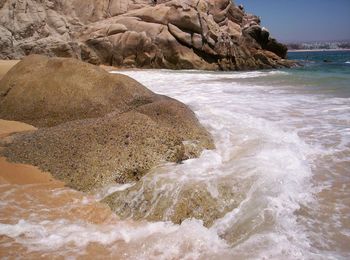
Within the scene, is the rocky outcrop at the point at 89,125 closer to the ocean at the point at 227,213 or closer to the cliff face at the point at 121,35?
the ocean at the point at 227,213

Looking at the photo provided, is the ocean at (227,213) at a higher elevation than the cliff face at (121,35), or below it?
below

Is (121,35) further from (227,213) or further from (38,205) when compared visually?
(227,213)

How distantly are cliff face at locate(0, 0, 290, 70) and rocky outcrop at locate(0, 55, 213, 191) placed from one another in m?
14.2

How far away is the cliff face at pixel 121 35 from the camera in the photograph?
2067 cm

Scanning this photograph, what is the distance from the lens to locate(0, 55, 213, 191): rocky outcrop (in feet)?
13.4

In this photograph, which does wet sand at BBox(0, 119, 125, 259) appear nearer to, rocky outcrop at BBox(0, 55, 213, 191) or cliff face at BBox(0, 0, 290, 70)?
rocky outcrop at BBox(0, 55, 213, 191)

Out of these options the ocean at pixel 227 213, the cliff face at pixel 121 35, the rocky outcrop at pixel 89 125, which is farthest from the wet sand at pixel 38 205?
the cliff face at pixel 121 35

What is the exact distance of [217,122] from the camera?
6410 mm

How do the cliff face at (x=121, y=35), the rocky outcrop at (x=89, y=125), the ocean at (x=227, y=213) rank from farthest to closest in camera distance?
1. the cliff face at (x=121, y=35)
2. the rocky outcrop at (x=89, y=125)
3. the ocean at (x=227, y=213)

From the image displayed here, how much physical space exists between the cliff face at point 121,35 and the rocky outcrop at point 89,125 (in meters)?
14.2

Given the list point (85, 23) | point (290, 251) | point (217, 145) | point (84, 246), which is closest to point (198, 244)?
point (290, 251)

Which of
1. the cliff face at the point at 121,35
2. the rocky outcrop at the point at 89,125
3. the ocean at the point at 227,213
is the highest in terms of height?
the cliff face at the point at 121,35

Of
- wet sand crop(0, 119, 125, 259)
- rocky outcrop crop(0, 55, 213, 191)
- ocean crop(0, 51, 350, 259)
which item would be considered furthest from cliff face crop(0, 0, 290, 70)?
ocean crop(0, 51, 350, 259)

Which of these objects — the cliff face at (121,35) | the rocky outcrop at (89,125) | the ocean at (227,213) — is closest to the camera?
the ocean at (227,213)
